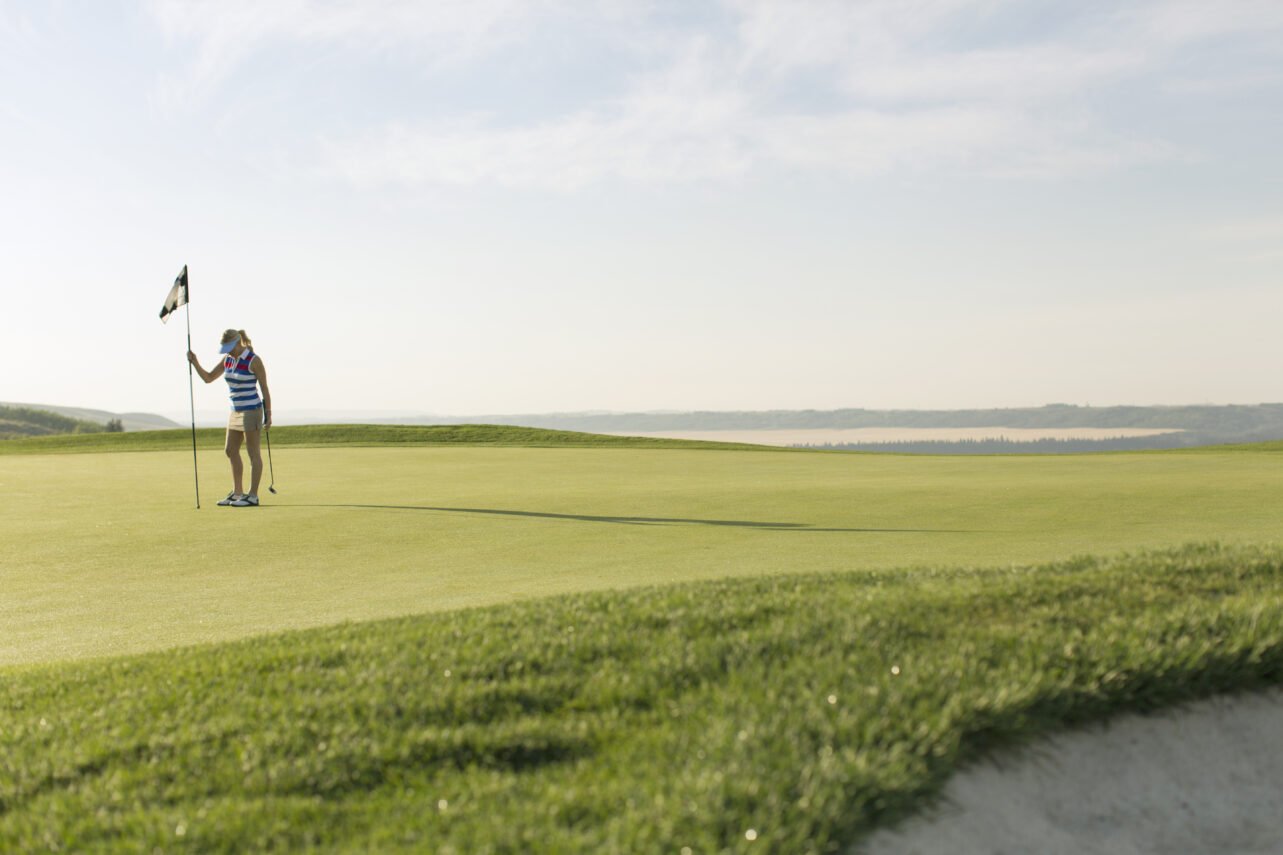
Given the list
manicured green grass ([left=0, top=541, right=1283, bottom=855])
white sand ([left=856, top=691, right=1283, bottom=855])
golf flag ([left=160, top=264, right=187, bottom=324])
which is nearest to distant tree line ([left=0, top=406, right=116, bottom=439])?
golf flag ([left=160, top=264, right=187, bottom=324])

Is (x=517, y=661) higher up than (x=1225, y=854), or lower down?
higher up

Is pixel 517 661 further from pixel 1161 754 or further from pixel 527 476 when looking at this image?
pixel 527 476

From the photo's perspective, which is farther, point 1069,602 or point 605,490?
point 605,490

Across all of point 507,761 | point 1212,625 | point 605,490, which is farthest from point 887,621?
point 605,490

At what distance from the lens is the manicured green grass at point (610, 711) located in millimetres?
3191

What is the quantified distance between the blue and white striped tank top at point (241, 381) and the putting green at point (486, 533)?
1274 millimetres

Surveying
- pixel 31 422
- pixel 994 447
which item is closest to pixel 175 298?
pixel 994 447

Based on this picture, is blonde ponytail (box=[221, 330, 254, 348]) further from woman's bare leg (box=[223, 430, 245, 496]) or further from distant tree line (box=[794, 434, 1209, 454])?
distant tree line (box=[794, 434, 1209, 454])

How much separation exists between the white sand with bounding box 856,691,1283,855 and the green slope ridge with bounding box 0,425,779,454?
25.3 metres

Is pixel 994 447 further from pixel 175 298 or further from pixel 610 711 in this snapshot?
pixel 610 711

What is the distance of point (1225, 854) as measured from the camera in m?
3.48

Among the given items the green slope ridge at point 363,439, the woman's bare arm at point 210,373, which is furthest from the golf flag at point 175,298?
the green slope ridge at point 363,439

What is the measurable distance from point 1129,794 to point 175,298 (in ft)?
42.1

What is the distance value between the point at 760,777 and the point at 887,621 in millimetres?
1531
